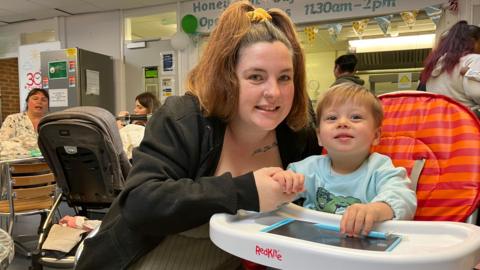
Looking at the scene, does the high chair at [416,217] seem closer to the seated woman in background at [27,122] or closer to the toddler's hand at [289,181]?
the toddler's hand at [289,181]

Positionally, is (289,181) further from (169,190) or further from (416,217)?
(416,217)

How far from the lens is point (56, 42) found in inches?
256

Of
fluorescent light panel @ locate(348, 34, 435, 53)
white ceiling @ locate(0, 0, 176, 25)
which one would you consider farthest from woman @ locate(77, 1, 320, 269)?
fluorescent light panel @ locate(348, 34, 435, 53)

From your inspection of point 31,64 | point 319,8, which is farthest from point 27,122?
point 319,8

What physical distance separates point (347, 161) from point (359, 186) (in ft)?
0.31

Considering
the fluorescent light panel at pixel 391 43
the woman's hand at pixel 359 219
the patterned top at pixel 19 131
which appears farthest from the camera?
the fluorescent light panel at pixel 391 43

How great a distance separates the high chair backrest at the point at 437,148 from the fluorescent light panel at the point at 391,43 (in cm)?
532

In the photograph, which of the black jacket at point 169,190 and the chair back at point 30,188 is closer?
the black jacket at point 169,190

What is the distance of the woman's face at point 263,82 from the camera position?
1079 mm

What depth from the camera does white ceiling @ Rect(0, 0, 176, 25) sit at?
5.82 meters

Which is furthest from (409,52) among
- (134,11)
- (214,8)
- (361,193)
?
(361,193)

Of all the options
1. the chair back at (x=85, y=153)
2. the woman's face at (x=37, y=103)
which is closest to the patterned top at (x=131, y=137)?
the chair back at (x=85, y=153)

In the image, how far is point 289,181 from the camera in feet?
3.07

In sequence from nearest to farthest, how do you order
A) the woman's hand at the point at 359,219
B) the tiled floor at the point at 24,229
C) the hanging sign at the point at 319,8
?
the woman's hand at the point at 359,219 < the tiled floor at the point at 24,229 < the hanging sign at the point at 319,8
